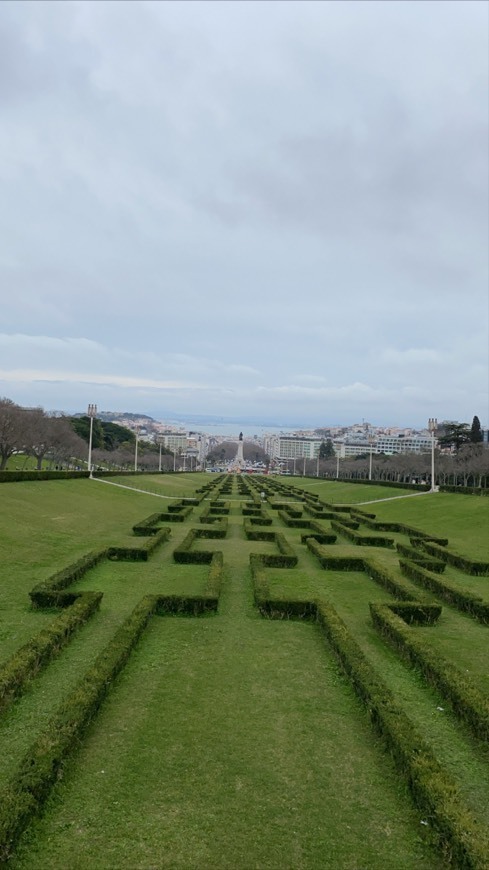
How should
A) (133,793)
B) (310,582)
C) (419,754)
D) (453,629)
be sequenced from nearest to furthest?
(133,793)
(419,754)
(453,629)
(310,582)

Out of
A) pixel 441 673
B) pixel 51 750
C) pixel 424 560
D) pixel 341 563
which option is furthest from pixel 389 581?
pixel 51 750

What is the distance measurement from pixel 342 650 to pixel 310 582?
236 inches

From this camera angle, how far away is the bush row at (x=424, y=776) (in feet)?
13.7

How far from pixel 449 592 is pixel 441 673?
18.5ft

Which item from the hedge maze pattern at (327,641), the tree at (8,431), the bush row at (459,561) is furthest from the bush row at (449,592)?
the tree at (8,431)

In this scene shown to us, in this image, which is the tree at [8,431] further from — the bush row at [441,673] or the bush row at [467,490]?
the bush row at [441,673]

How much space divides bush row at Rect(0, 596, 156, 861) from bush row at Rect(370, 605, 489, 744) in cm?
445

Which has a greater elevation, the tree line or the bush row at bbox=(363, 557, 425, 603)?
the tree line

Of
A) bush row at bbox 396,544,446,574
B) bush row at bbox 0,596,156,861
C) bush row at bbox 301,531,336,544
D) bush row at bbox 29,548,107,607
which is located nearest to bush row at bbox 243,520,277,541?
bush row at bbox 301,531,336,544

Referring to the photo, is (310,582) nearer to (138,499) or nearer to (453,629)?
(453,629)

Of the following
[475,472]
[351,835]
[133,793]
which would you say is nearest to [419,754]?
[351,835]

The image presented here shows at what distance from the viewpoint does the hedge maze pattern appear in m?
4.64

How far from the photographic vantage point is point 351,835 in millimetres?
4555

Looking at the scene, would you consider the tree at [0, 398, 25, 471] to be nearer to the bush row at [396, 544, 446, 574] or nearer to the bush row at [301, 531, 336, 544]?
the bush row at [301, 531, 336, 544]
